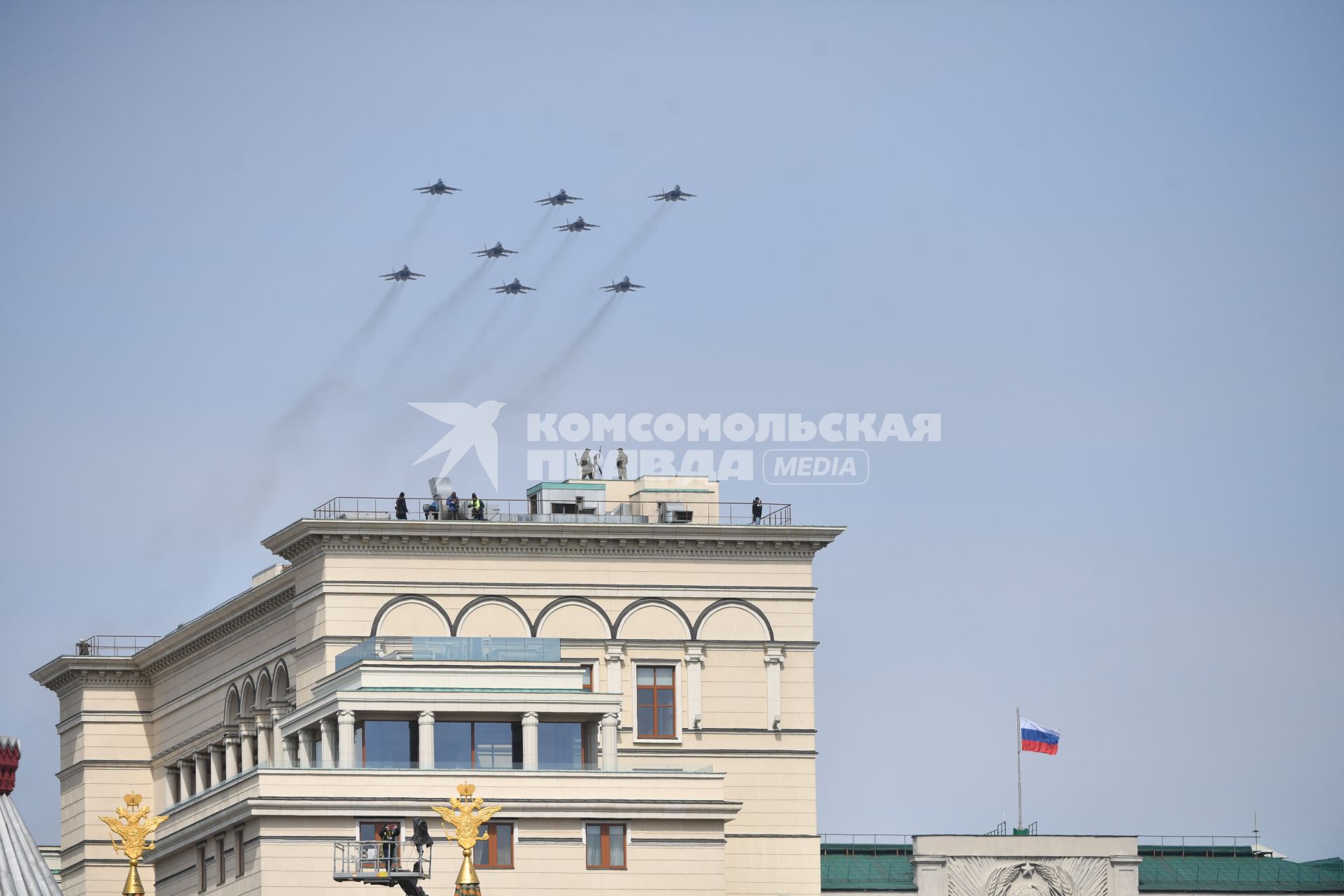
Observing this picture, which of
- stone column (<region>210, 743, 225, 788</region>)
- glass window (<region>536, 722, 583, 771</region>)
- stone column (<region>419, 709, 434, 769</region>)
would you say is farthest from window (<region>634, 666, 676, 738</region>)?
stone column (<region>210, 743, 225, 788</region>)

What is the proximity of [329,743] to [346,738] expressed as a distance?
1619 mm

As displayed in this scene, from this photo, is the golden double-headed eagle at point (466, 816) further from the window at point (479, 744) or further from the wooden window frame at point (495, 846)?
the window at point (479, 744)

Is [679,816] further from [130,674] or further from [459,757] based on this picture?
[130,674]

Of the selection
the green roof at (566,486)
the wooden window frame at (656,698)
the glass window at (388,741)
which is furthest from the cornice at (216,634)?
the glass window at (388,741)

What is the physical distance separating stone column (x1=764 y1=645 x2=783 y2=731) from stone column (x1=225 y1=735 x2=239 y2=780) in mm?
24739

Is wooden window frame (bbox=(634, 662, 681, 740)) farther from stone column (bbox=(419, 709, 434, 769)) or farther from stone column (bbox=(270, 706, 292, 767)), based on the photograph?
stone column (bbox=(270, 706, 292, 767))

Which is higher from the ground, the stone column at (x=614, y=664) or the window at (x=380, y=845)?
the stone column at (x=614, y=664)

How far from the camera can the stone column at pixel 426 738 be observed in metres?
134

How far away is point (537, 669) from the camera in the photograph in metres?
137

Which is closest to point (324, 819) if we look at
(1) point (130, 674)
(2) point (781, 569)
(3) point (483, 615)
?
(3) point (483, 615)

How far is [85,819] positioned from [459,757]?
37.7 m

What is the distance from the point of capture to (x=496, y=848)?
429ft

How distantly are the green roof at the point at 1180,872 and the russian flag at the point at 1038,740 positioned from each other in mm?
6666

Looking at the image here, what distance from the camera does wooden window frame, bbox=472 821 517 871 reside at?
130 m
